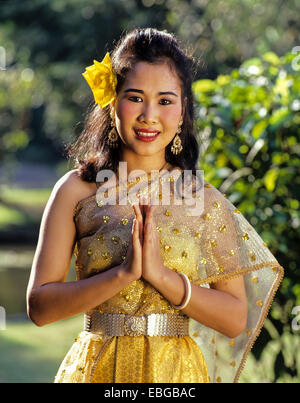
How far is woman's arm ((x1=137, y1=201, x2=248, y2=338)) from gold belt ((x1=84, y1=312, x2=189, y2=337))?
0.18 ft

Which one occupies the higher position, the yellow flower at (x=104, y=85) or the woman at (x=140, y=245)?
the yellow flower at (x=104, y=85)

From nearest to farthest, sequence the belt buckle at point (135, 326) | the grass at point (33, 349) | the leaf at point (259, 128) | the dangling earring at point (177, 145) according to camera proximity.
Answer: the belt buckle at point (135, 326), the dangling earring at point (177, 145), the leaf at point (259, 128), the grass at point (33, 349)

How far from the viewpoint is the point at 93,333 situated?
1.85 metres

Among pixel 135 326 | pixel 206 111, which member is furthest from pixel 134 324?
pixel 206 111

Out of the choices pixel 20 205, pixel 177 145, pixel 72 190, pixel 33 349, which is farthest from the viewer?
pixel 20 205

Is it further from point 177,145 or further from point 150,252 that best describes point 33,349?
point 150,252

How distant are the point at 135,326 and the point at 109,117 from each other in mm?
641

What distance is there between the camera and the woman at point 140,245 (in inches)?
69.3

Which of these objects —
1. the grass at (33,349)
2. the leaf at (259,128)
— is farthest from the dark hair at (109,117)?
the grass at (33,349)

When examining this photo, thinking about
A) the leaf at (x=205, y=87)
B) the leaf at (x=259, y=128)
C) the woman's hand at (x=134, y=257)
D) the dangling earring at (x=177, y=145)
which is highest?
the leaf at (x=205, y=87)

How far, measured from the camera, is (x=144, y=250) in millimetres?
1700

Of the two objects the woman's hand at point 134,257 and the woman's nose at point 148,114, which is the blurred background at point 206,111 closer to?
the woman's nose at point 148,114

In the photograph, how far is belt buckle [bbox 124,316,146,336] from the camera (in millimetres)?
1788
